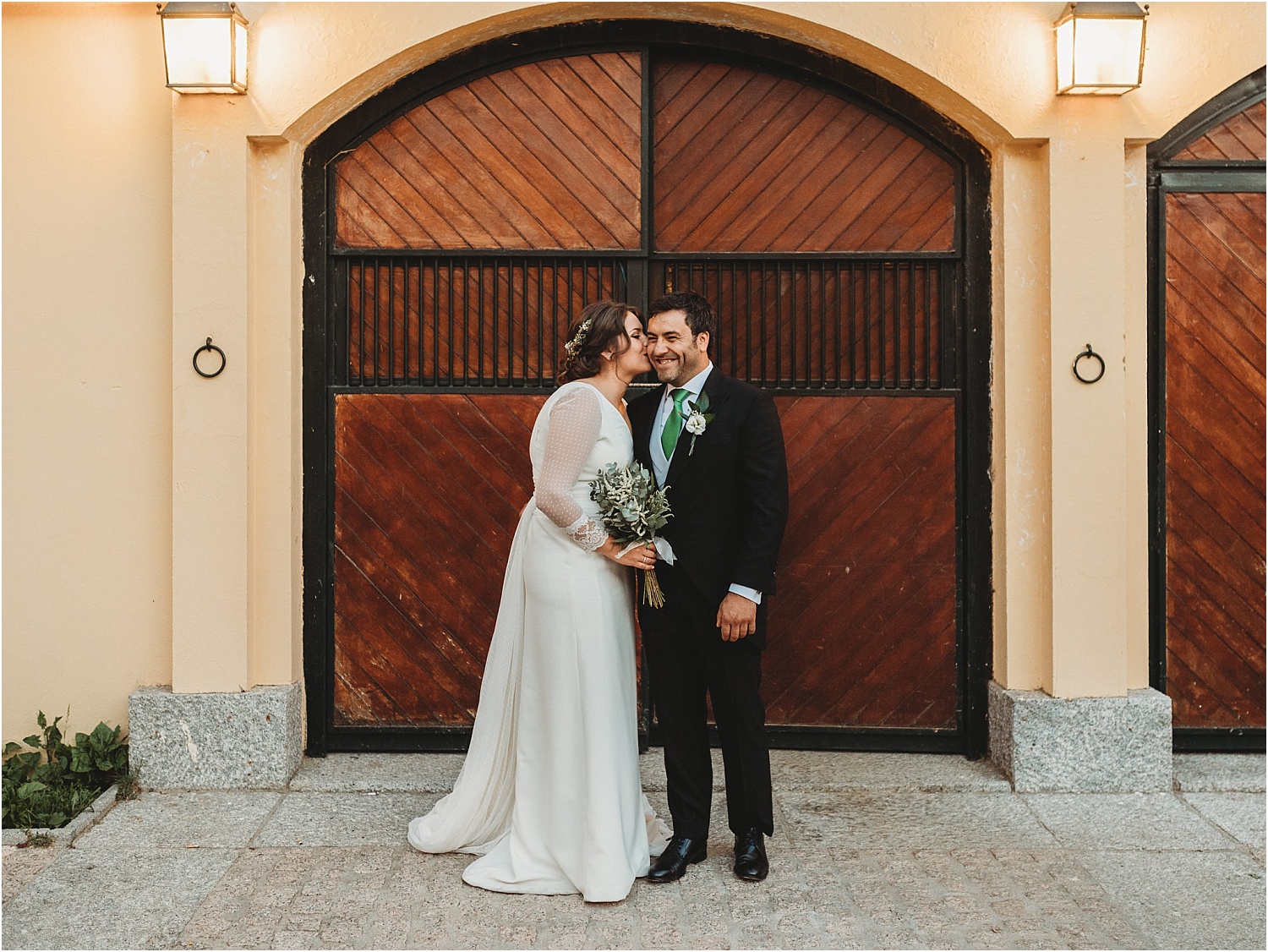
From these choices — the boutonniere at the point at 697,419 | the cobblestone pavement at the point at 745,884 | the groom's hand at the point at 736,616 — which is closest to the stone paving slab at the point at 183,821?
the cobblestone pavement at the point at 745,884

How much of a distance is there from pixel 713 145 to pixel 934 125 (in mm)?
1087

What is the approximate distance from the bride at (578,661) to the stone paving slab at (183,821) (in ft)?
3.16

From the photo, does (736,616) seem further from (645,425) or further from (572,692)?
(645,425)

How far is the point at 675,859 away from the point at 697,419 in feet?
5.39

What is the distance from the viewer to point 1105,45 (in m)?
4.61

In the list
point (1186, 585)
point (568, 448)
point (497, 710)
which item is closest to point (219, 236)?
point (568, 448)

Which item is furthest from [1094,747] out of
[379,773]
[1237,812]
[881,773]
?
[379,773]

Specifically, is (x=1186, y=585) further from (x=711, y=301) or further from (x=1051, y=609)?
(x=711, y=301)

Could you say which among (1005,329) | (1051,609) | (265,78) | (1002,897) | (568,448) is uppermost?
(265,78)

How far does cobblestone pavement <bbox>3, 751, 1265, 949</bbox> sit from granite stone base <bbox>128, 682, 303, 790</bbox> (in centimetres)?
9

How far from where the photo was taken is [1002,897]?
374cm

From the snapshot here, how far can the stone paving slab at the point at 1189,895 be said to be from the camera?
3.49m

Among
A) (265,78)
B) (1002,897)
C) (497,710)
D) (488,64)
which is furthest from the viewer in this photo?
(488,64)

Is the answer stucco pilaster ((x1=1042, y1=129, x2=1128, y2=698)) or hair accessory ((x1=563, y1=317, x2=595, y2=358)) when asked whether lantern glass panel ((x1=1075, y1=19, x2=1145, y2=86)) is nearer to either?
stucco pilaster ((x1=1042, y1=129, x2=1128, y2=698))
